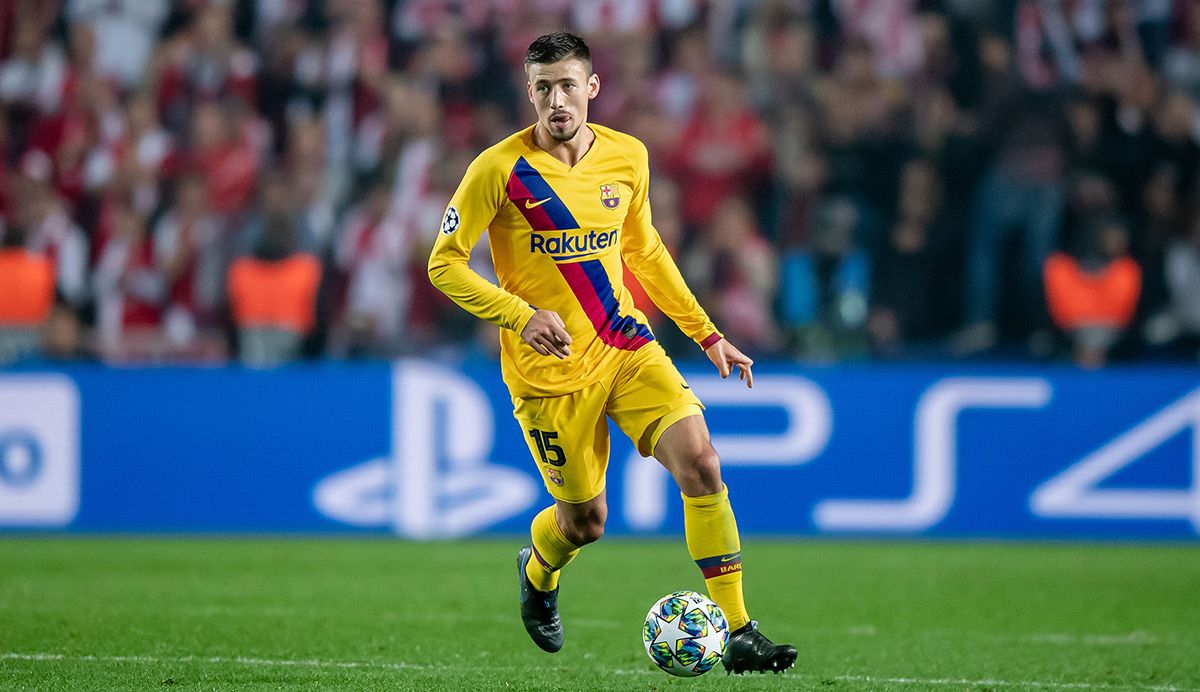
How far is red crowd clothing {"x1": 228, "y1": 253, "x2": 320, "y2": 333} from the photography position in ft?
39.3

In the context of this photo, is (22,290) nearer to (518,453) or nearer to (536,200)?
(518,453)

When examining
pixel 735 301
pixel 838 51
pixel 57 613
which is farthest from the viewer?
pixel 838 51

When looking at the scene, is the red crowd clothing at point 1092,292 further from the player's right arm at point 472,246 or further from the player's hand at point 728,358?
the player's right arm at point 472,246

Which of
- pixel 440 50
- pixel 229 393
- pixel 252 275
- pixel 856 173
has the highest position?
pixel 440 50

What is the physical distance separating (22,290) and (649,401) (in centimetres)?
780

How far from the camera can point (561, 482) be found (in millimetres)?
6023

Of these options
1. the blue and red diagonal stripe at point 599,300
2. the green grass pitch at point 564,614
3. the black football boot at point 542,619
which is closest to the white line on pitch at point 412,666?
the green grass pitch at point 564,614

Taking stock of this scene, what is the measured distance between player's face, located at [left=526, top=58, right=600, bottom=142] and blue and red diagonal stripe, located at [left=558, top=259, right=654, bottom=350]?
0.48 m

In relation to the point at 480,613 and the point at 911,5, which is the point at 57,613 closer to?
the point at 480,613

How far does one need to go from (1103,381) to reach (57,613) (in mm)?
6968

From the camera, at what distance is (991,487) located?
10969 mm

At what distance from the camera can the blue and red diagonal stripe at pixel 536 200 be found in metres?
5.76

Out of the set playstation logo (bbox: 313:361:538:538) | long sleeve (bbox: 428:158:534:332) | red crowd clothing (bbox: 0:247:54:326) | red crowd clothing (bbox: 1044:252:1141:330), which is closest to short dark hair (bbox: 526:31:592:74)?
long sleeve (bbox: 428:158:534:332)

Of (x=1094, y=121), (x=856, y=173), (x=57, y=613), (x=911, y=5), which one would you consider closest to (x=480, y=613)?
(x=57, y=613)
